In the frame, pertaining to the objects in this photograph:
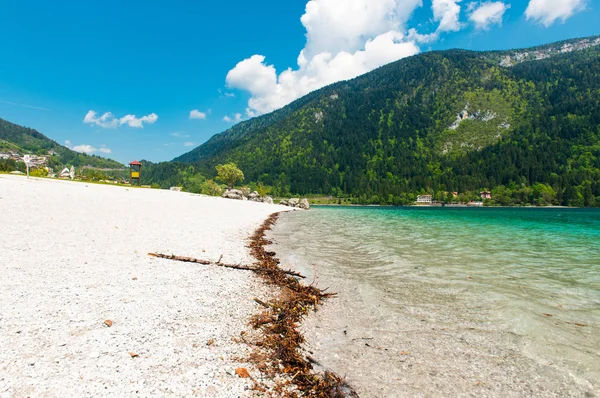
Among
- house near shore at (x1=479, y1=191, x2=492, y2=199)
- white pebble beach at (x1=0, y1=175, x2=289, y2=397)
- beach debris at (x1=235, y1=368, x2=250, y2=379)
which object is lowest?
beach debris at (x1=235, y1=368, x2=250, y2=379)

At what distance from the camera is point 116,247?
36.3ft

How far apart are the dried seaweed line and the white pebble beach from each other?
437mm

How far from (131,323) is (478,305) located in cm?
909

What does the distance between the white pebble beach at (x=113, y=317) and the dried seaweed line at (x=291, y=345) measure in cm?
44

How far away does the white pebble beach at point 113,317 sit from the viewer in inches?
153

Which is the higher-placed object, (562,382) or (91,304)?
(91,304)

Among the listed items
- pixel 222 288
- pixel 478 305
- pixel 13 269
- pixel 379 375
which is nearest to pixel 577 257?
pixel 478 305

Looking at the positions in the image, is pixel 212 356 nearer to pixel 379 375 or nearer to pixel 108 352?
pixel 108 352

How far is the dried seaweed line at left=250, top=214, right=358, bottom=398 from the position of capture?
4301mm

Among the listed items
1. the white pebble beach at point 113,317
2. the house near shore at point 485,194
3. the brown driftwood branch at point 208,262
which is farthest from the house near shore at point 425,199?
the white pebble beach at point 113,317

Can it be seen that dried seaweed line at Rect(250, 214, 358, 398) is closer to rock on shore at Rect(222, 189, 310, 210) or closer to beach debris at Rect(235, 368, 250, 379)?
beach debris at Rect(235, 368, 250, 379)

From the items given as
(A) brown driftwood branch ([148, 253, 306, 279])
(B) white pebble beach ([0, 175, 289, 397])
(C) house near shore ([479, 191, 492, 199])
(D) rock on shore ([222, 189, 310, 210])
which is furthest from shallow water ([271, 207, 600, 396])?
(C) house near shore ([479, 191, 492, 199])

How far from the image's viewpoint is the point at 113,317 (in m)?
5.66

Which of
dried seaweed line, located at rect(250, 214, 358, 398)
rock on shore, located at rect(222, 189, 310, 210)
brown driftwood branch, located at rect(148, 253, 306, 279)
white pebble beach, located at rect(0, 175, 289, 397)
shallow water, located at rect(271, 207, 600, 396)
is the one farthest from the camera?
rock on shore, located at rect(222, 189, 310, 210)
